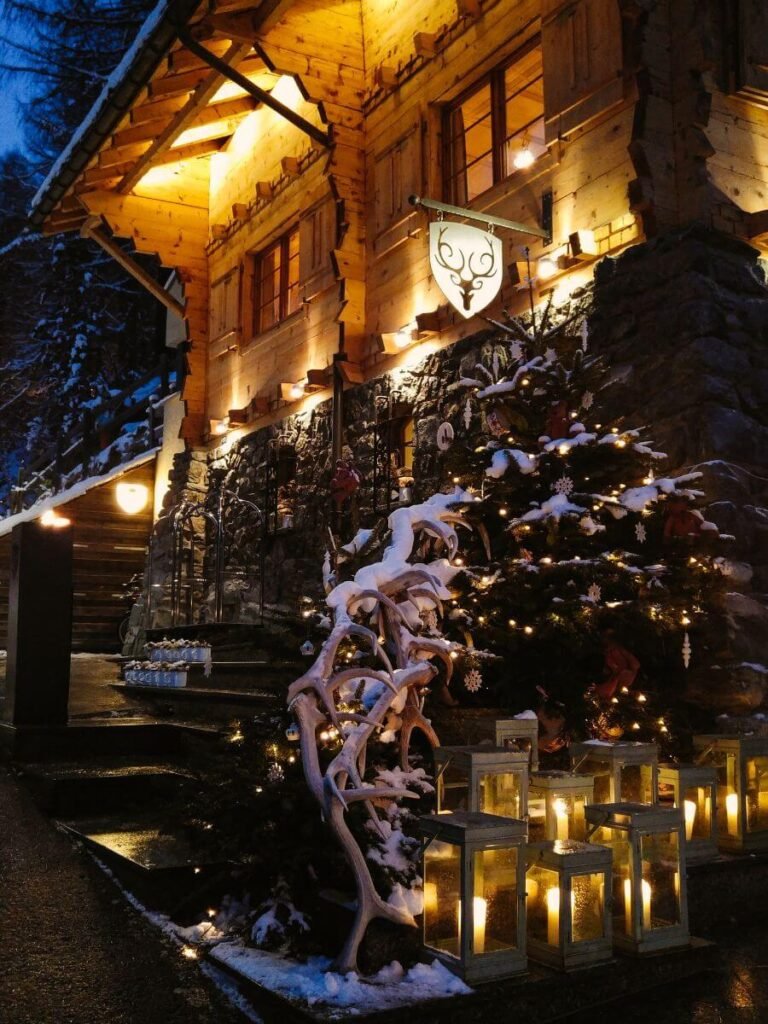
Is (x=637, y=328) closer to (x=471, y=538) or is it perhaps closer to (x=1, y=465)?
(x=471, y=538)

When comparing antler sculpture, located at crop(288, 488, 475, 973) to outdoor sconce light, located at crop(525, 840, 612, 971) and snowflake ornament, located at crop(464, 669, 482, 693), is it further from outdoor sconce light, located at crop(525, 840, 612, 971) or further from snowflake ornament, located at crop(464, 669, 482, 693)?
snowflake ornament, located at crop(464, 669, 482, 693)

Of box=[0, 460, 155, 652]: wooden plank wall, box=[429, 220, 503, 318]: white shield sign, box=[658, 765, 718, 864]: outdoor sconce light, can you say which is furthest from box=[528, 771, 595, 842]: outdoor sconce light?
box=[0, 460, 155, 652]: wooden plank wall

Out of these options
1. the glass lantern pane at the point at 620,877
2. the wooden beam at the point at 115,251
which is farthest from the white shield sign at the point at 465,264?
the wooden beam at the point at 115,251

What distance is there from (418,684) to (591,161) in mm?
5823

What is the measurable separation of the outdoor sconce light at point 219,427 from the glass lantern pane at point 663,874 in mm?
11627

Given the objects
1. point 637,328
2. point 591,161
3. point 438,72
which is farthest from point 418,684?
point 438,72

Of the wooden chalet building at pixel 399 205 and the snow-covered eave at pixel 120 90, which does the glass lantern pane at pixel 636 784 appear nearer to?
the wooden chalet building at pixel 399 205

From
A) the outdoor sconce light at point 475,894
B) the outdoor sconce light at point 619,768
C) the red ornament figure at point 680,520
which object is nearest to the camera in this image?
the outdoor sconce light at point 475,894

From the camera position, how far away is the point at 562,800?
4320mm

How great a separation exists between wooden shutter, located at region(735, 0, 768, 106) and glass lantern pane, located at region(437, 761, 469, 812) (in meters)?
6.58

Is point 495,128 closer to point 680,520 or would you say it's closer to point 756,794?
point 680,520

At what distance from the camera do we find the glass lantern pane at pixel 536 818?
14.5ft

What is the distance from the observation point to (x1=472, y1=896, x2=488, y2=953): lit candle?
342 centimetres

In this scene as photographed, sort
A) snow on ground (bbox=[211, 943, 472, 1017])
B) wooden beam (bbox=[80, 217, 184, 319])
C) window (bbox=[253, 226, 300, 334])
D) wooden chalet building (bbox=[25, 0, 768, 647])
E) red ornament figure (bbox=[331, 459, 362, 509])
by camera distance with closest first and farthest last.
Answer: snow on ground (bbox=[211, 943, 472, 1017]) < wooden chalet building (bbox=[25, 0, 768, 647]) < red ornament figure (bbox=[331, 459, 362, 509]) < window (bbox=[253, 226, 300, 334]) < wooden beam (bbox=[80, 217, 184, 319])
